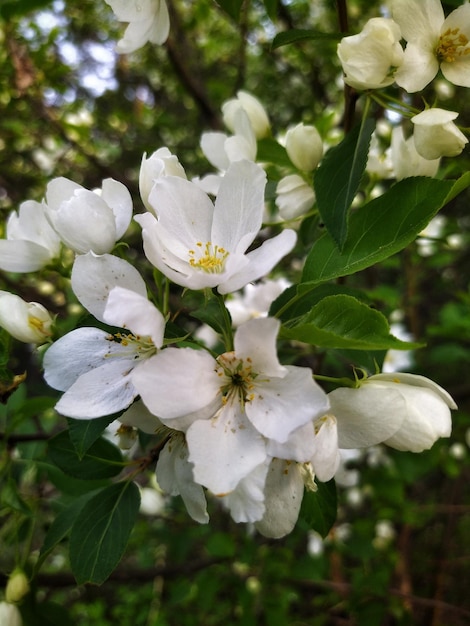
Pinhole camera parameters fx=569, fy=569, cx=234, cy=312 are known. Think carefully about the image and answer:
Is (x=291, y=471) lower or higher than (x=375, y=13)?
higher

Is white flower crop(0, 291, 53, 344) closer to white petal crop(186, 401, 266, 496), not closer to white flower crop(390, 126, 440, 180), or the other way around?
white petal crop(186, 401, 266, 496)

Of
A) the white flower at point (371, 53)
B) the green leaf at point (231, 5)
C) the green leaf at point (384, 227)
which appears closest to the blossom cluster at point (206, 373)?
the green leaf at point (384, 227)

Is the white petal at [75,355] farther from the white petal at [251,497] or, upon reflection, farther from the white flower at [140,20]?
the white flower at [140,20]

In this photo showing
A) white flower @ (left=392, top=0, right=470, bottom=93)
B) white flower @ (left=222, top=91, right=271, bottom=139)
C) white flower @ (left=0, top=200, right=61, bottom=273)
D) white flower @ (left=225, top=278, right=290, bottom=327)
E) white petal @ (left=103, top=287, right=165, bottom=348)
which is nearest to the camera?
white petal @ (left=103, top=287, right=165, bottom=348)

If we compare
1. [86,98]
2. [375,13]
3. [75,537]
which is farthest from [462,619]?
[86,98]

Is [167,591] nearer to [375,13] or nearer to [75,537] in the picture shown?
[75,537]

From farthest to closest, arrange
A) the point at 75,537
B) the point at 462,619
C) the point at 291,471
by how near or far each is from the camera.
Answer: the point at 462,619
the point at 75,537
the point at 291,471

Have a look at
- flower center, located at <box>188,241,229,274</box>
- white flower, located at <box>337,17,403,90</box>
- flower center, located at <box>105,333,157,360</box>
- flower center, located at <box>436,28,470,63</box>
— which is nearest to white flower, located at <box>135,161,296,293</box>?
flower center, located at <box>188,241,229,274</box>
